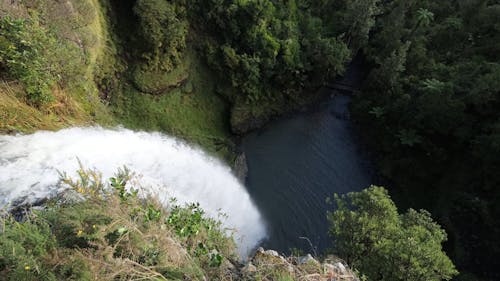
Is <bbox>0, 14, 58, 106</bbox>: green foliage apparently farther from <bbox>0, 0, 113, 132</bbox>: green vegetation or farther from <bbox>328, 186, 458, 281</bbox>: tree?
<bbox>328, 186, 458, 281</bbox>: tree

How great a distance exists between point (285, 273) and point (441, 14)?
96.7ft

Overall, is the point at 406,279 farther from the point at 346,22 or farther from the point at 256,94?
the point at 346,22

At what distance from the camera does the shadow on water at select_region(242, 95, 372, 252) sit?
1596 centimetres

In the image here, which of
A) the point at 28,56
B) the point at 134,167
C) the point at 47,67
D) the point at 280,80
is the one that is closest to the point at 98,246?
the point at 28,56

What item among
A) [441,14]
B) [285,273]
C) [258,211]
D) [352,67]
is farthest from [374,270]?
[441,14]

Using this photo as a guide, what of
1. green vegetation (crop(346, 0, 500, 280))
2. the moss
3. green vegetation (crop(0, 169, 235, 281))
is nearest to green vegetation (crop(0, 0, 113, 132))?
the moss

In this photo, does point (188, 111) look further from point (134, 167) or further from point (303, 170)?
point (303, 170)

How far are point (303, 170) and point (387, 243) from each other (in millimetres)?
9510

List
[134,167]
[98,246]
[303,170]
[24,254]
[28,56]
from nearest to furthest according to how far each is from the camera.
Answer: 1. [24,254]
2. [98,246]
3. [28,56]
4. [134,167]
5. [303,170]

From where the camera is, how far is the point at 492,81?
16109mm

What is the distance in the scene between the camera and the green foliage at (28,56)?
8.72 metres

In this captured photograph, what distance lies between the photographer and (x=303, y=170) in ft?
60.8

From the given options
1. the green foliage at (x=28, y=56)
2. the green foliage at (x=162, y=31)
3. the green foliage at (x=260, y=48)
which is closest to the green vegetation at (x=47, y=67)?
the green foliage at (x=28, y=56)

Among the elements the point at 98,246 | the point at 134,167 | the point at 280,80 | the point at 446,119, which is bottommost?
the point at 134,167
